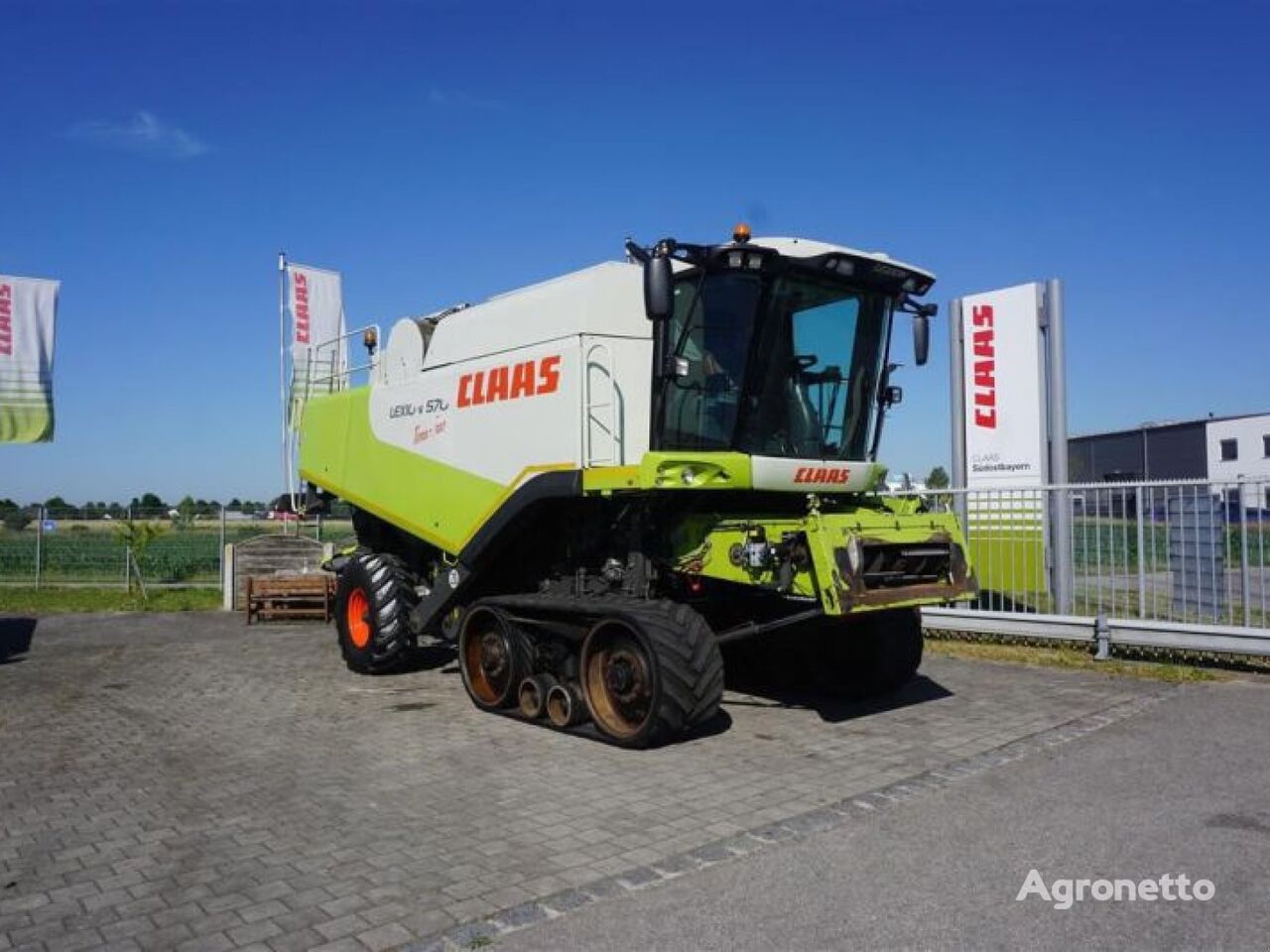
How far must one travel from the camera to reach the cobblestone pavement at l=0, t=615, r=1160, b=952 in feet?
13.2

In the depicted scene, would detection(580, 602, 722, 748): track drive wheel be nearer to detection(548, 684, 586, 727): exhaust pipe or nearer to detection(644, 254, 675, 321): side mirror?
detection(548, 684, 586, 727): exhaust pipe

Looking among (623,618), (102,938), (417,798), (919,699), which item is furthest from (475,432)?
(102,938)

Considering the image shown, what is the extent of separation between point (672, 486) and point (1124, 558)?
580cm

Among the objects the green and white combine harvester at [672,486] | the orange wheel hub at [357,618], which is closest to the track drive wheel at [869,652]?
the green and white combine harvester at [672,486]

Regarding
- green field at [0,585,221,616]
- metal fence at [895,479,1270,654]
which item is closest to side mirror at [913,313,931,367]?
metal fence at [895,479,1270,654]

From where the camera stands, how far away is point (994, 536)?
1111 centimetres

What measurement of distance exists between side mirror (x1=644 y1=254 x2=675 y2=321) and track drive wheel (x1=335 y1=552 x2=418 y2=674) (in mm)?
4711

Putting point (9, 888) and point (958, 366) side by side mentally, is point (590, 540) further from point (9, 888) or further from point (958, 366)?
point (958, 366)

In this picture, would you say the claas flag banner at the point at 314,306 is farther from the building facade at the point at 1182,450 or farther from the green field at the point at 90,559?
the building facade at the point at 1182,450

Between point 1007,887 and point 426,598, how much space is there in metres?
6.17

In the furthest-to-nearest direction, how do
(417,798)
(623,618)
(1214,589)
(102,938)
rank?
(1214,589) → (623,618) → (417,798) → (102,938)

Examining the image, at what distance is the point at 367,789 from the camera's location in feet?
18.7

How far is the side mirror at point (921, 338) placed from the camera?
310 inches

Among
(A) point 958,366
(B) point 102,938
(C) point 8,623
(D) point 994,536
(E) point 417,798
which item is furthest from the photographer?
(C) point 8,623
